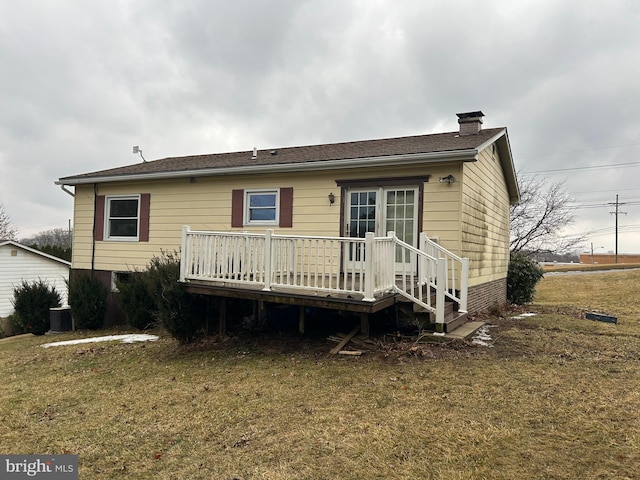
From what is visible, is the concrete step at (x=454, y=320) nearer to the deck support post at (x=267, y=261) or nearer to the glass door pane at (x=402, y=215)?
the glass door pane at (x=402, y=215)

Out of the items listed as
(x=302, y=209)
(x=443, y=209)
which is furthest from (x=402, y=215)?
(x=302, y=209)

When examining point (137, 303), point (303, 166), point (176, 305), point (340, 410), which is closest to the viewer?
point (340, 410)

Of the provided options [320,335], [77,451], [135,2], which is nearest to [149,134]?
[135,2]

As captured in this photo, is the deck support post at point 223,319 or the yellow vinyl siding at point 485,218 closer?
the deck support post at point 223,319

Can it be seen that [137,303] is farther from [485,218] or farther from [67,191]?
[485,218]

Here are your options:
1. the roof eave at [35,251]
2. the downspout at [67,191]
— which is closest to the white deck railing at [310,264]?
the downspout at [67,191]

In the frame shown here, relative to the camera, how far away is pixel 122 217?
10664 mm

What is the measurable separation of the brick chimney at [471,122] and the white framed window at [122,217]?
822 cm

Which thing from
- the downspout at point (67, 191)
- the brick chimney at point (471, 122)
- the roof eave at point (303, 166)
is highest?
the brick chimney at point (471, 122)

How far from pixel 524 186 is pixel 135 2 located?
21704 millimetres

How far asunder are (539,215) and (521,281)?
12752mm

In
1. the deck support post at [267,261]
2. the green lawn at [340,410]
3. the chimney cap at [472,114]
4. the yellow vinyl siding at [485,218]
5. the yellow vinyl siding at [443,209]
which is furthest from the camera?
the chimney cap at [472,114]

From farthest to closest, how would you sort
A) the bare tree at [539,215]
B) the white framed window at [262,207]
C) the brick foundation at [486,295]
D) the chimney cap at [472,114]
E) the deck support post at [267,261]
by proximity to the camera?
1. the bare tree at [539,215]
2. the white framed window at [262,207]
3. the chimney cap at [472,114]
4. the brick foundation at [486,295]
5. the deck support post at [267,261]

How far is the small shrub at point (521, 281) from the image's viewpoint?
1199 centimetres
